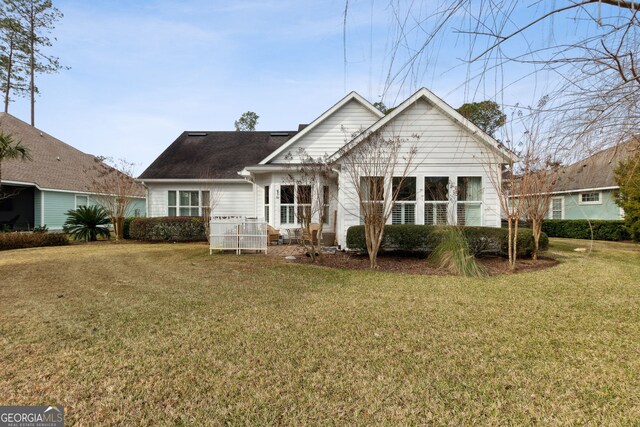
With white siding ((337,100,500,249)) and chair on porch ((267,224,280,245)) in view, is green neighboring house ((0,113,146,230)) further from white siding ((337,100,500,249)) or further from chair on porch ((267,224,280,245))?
white siding ((337,100,500,249))

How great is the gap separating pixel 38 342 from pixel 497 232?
1103cm

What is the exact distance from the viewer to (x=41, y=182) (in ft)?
68.5

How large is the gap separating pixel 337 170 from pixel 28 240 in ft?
44.8

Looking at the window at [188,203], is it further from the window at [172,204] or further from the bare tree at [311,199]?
the bare tree at [311,199]

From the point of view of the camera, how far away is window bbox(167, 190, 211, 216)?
17983 mm

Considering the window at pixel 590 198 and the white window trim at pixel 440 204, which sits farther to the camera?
the window at pixel 590 198

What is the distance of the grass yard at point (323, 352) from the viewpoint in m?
2.58

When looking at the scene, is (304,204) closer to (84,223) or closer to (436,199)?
(436,199)

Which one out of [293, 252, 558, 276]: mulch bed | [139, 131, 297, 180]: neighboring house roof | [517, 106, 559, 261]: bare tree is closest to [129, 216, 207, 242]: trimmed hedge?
[139, 131, 297, 180]: neighboring house roof

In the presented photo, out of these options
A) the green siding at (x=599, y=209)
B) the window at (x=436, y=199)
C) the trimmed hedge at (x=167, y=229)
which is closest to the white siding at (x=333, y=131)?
the window at (x=436, y=199)

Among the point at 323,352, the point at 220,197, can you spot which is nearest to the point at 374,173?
the point at 323,352

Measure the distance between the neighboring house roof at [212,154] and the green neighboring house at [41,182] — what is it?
4119 millimetres

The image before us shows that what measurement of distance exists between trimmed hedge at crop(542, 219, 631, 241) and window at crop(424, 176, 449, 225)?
11.6m

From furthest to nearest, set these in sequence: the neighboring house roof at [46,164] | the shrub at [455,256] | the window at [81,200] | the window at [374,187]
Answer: the window at [81,200] < the neighboring house roof at [46,164] < the window at [374,187] < the shrub at [455,256]
